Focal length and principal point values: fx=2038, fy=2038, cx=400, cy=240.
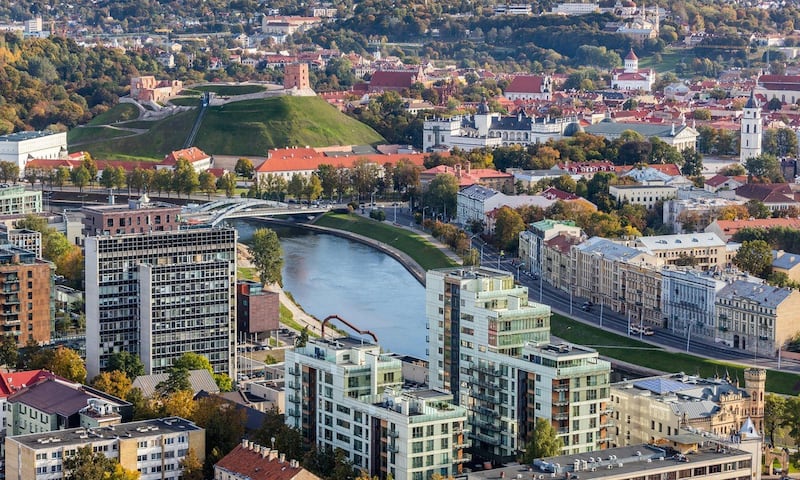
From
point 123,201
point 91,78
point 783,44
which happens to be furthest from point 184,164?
point 783,44

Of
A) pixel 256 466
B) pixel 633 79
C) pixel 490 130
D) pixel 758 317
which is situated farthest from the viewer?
pixel 633 79

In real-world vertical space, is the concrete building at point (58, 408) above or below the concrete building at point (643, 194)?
below

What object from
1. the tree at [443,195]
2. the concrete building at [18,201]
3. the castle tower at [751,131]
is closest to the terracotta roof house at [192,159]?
the tree at [443,195]

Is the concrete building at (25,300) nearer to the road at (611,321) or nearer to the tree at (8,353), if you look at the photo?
the tree at (8,353)

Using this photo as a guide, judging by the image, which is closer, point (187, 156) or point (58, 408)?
point (58, 408)

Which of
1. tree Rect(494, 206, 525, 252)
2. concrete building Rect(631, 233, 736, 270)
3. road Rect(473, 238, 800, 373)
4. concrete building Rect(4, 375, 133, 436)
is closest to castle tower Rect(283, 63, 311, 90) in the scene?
tree Rect(494, 206, 525, 252)

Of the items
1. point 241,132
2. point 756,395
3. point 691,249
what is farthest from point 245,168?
point 756,395

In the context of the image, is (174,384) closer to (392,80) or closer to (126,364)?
(126,364)

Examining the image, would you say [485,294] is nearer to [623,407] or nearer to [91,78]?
[623,407]
